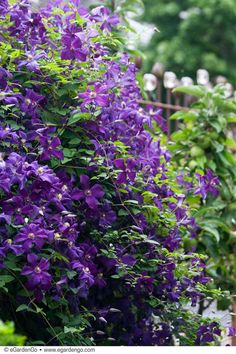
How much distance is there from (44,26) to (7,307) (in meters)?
0.94

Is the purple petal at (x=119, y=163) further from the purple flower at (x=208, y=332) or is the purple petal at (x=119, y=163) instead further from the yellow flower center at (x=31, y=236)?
the purple flower at (x=208, y=332)

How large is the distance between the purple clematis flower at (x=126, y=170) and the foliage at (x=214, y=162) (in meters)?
1.04

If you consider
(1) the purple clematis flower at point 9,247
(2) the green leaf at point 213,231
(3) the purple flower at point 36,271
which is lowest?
(2) the green leaf at point 213,231

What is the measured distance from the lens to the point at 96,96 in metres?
2.51

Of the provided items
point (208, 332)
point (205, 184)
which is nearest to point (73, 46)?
point (205, 184)

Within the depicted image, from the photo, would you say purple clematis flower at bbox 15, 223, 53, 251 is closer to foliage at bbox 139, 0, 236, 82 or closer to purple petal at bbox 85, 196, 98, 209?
purple petal at bbox 85, 196, 98, 209

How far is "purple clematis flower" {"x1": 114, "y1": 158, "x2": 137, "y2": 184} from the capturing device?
8.30 feet

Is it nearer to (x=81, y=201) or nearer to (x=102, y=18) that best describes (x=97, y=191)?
(x=81, y=201)

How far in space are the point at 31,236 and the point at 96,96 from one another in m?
0.53

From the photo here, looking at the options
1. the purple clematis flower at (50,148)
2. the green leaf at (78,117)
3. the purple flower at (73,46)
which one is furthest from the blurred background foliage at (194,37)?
the purple clematis flower at (50,148)

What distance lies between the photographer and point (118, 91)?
2.83m

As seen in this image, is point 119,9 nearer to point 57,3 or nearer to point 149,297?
point 57,3

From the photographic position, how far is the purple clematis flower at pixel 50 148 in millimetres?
2410

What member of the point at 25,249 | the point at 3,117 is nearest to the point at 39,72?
the point at 3,117
